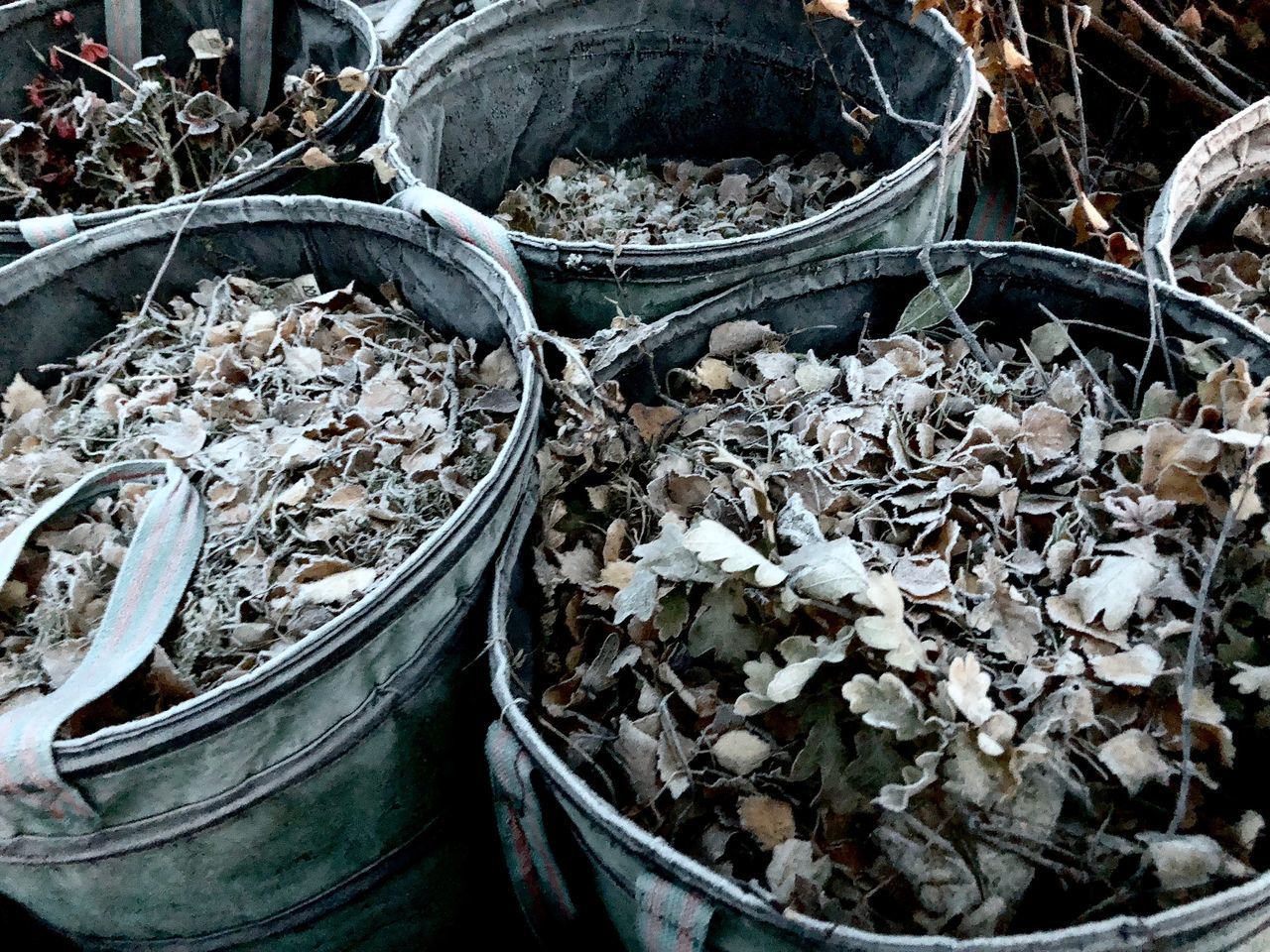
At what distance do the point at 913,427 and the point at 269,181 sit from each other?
1.10 metres

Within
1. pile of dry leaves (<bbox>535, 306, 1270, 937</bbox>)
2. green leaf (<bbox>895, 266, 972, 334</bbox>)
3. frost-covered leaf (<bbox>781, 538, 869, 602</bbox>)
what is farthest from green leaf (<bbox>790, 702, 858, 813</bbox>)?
green leaf (<bbox>895, 266, 972, 334</bbox>)

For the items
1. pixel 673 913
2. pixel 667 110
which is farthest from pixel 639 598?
pixel 667 110

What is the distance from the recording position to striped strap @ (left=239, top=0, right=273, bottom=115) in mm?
1815

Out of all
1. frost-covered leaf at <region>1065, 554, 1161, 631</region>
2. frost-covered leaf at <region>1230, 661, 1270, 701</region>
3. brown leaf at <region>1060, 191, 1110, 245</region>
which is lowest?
frost-covered leaf at <region>1230, 661, 1270, 701</region>

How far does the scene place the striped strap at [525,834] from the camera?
85 cm

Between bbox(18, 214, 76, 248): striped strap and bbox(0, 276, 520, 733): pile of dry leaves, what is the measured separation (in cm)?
15

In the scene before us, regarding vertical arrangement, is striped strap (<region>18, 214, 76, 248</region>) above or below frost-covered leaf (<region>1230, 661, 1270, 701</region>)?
above

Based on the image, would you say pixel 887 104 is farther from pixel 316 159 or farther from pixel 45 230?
pixel 45 230

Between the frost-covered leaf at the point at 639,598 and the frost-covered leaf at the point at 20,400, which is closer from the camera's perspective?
the frost-covered leaf at the point at 639,598

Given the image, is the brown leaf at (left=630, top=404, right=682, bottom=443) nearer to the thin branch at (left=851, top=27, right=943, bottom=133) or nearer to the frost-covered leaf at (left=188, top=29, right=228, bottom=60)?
the thin branch at (left=851, top=27, right=943, bottom=133)

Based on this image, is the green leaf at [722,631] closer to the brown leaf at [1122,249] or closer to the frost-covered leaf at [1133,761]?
the frost-covered leaf at [1133,761]

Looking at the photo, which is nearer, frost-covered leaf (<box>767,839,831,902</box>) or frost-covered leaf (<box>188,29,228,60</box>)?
frost-covered leaf (<box>767,839,831,902</box>)

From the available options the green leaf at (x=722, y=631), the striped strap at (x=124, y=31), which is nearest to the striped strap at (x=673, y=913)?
the green leaf at (x=722, y=631)

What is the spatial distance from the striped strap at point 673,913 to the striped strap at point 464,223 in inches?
28.8
